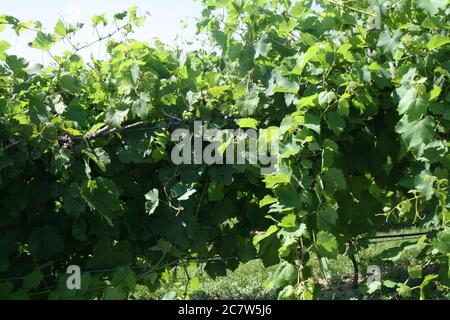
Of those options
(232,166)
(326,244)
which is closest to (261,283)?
(232,166)

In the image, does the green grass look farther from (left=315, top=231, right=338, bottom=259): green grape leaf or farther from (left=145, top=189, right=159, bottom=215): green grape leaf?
(left=315, top=231, right=338, bottom=259): green grape leaf

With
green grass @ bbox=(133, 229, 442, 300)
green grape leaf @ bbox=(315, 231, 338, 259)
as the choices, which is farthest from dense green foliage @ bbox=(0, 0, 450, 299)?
green grass @ bbox=(133, 229, 442, 300)

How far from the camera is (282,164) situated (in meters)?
1.99

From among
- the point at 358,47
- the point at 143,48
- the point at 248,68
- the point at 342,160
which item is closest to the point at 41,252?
the point at 143,48

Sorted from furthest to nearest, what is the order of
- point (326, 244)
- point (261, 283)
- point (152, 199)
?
point (261, 283)
point (152, 199)
point (326, 244)

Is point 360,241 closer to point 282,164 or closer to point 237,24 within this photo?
point 282,164

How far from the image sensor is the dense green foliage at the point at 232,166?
6.38ft

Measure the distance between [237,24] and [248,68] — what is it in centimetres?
22

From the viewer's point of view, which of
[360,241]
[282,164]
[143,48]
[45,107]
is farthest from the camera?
[360,241]

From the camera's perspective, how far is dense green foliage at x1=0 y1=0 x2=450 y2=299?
76.5 inches

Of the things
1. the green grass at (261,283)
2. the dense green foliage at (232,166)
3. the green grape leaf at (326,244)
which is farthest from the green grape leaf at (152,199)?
the green grass at (261,283)

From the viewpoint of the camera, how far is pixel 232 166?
2.26 metres

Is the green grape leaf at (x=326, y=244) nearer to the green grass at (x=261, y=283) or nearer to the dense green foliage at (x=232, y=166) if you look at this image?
the dense green foliage at (x=232, y=166)

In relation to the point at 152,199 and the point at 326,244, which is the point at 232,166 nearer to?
the point at 152,199
